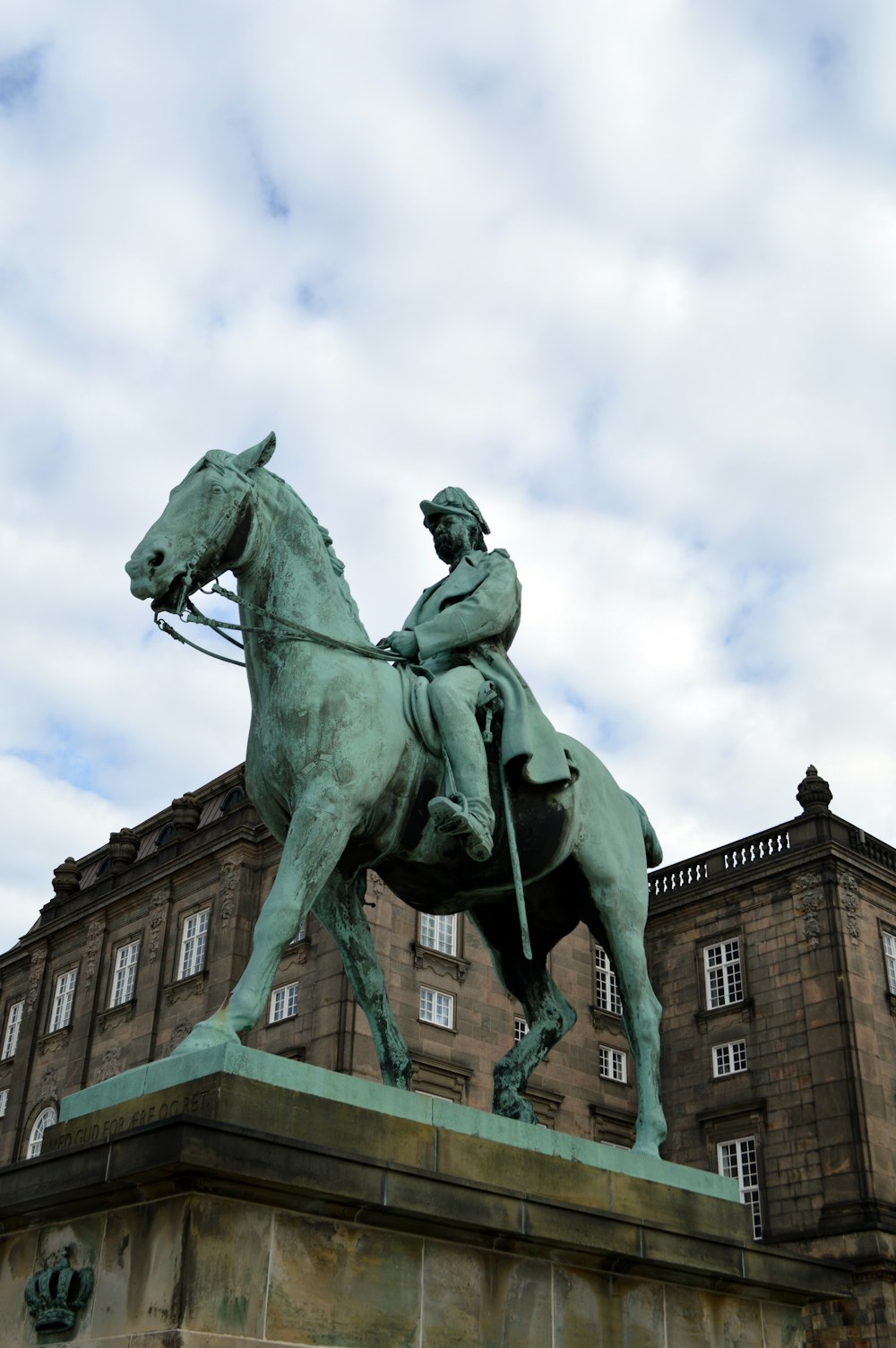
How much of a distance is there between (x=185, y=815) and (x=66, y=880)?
713cm

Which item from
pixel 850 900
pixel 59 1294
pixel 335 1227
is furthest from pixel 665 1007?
pixel 59 1294

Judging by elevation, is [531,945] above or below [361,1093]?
above

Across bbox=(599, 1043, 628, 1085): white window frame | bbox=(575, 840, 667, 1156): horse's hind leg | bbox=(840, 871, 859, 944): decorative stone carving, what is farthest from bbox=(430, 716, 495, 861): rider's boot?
bbox=(599, 1043, 628, 1085): white window frame

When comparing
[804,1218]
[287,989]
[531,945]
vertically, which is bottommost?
[531,945]

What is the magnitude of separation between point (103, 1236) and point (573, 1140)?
2.63 metres

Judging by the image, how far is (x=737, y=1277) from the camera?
291 inches

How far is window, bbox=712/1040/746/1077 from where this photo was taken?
3691cm

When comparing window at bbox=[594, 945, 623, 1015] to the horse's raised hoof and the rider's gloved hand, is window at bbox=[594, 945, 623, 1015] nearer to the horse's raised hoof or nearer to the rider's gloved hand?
the rider's gloved hand

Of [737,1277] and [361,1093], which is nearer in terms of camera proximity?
[361,1093]

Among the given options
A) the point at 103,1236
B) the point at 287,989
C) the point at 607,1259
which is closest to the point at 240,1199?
the point at 103,1236

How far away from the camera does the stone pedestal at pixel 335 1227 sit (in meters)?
5.36

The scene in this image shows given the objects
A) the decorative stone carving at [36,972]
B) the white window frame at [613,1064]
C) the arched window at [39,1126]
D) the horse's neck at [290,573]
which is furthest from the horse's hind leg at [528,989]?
the decorative stone carving at [36,972]

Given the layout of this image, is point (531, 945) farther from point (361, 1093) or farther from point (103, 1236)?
point (103, 1236)

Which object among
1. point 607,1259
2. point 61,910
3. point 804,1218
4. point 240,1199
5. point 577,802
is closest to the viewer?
point 240,1199
